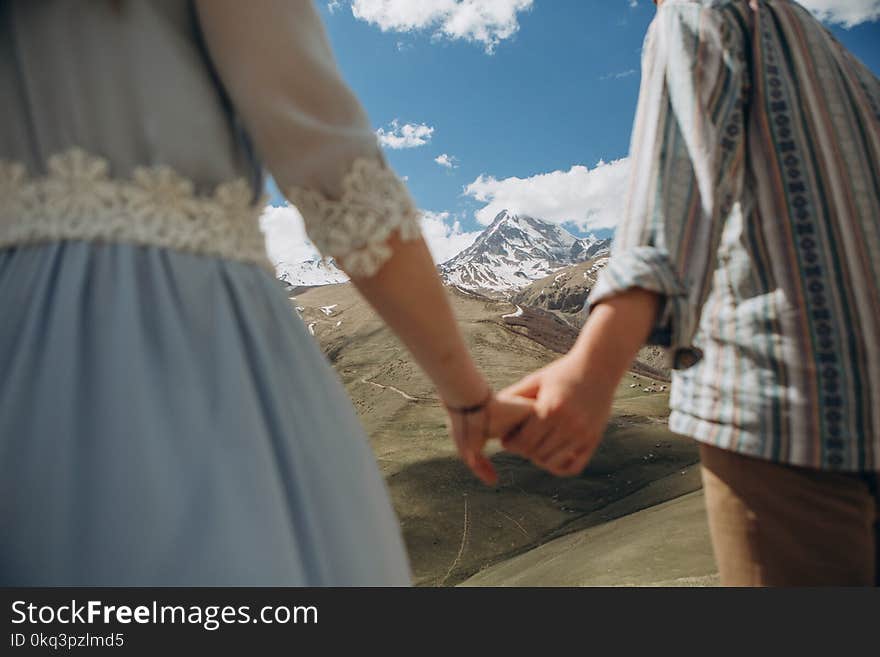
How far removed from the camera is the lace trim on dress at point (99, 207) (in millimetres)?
879

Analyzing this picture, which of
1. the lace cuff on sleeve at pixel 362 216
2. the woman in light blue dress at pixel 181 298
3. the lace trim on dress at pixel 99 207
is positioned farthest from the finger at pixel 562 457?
the lace trim on dress at pixel 99 207

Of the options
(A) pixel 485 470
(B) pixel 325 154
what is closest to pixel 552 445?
(A) pixel 485 470

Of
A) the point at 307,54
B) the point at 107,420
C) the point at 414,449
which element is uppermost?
the point at 307,54

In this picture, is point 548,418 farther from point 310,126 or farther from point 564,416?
point 310,126

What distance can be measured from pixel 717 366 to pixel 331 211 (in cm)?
84

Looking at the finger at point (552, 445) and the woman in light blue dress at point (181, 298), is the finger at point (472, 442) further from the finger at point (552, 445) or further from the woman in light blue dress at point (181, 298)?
the woman in light blue dress at point (181, 298)

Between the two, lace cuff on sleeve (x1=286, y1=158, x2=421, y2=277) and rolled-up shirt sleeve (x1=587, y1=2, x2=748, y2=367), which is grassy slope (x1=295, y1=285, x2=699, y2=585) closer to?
rolled-up shirt sleeve (x1=587, y1=2, x2=748, y2=367)

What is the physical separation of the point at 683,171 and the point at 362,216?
67cm

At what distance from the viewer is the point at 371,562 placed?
0.94 meters

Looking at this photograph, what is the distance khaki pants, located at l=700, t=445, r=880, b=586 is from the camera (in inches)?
48.4

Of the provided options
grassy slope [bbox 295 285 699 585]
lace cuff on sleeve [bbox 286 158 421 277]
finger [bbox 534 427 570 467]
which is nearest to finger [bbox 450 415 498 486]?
finger [bbox 534 427 570 467]

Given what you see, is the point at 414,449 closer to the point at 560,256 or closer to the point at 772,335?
the point at 772,335

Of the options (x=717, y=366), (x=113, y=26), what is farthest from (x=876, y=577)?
(x=113, y=26)

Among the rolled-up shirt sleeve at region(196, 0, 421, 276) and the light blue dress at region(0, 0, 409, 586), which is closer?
the light blue dress at region(0, 0, 409, 586)
